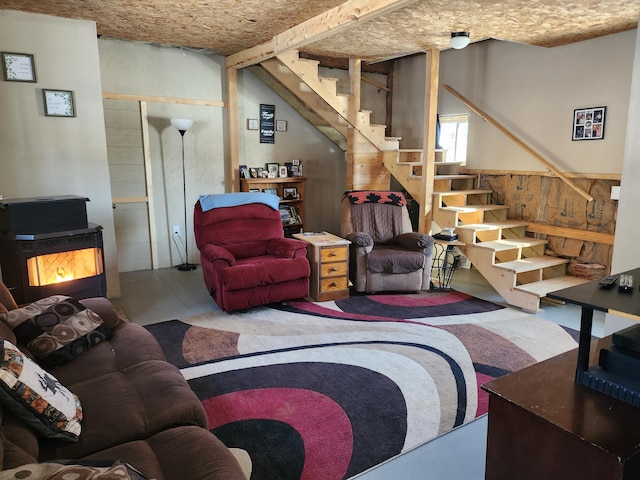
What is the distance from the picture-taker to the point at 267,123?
5.86 meters

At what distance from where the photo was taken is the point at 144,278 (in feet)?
16.2

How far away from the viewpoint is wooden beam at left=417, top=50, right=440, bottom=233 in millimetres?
4676

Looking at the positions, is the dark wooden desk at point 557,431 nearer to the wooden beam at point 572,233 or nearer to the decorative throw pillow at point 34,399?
the decorative throw pillow at point 34,399

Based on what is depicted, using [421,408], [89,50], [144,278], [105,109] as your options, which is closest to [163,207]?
[144,278]

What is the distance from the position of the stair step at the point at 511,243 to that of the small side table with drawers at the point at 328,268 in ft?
4.48

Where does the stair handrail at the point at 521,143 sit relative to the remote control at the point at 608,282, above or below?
above

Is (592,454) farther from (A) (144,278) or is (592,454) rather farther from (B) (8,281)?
(A) (144,278)

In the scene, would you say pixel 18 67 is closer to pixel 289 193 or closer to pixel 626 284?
pixel 289 193

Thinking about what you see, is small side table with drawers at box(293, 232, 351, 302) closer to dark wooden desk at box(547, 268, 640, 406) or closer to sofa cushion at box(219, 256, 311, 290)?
sofa cushion at box(219, 256, 311, 290)

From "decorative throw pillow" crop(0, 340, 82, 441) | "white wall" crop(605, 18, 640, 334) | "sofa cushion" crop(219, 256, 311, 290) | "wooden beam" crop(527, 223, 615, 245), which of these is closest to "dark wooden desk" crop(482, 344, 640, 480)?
"decorative throw pillow" crop(0, 340, 82, 441)

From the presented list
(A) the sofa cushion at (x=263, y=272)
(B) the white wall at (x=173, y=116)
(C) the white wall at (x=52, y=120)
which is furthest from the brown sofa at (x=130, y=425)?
(B) the white wall at (x=173, y=116)

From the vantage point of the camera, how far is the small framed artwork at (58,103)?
150 inches

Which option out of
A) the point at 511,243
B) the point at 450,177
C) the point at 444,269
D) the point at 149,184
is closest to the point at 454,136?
the point at 450,177

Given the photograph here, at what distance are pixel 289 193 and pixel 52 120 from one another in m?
2.85
